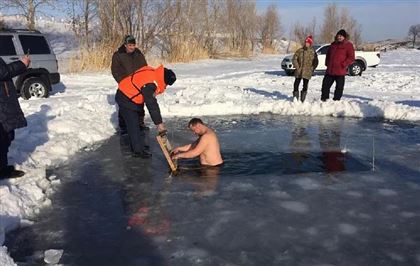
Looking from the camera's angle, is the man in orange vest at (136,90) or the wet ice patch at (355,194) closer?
the wet ice patch at (355,194)

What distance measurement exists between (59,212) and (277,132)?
5058 millimetres

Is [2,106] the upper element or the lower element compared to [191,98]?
upper

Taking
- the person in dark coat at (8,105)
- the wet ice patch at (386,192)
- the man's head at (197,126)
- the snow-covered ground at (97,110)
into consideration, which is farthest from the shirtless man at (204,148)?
the wet ice patch at (386,192)

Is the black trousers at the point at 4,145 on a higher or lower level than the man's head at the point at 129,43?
lower

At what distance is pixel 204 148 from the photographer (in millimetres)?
6840

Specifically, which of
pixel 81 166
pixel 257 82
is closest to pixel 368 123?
pixel 81 166

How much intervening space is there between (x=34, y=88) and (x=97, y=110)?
12.0ft

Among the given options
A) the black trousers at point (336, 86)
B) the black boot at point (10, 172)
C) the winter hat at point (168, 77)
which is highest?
the winter hat at point (168, 77)

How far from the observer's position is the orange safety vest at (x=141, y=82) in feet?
23.0

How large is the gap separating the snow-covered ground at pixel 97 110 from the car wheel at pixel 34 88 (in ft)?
1.75

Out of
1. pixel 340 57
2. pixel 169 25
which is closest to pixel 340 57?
pixel 340 57

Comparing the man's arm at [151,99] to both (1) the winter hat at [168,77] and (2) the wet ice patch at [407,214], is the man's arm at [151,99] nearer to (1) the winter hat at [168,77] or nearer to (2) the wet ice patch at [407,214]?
(1) the winter hat at [168,77]

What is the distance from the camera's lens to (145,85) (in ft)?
A: 23.0

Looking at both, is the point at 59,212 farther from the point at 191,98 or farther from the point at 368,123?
the point at 191,98
